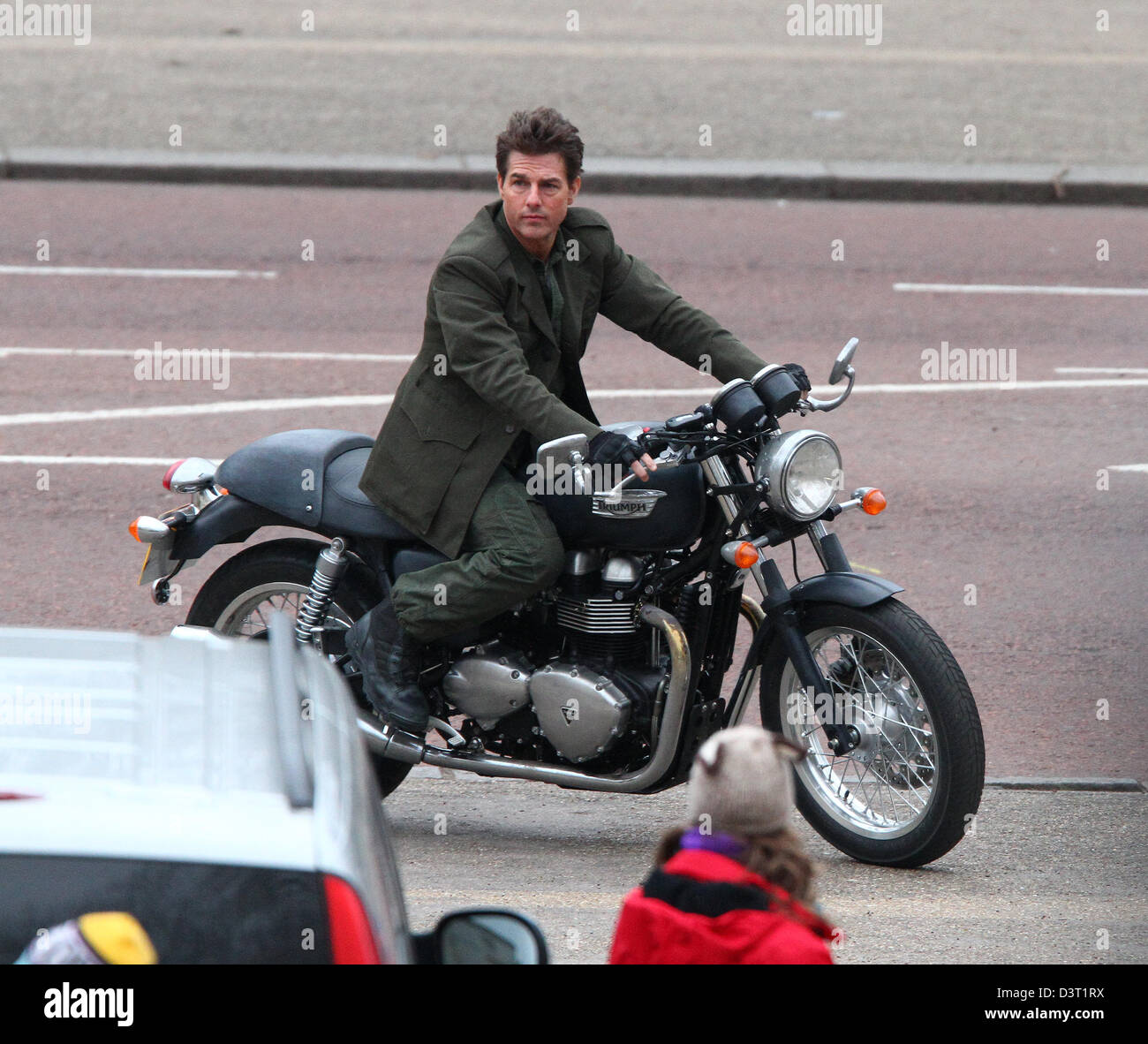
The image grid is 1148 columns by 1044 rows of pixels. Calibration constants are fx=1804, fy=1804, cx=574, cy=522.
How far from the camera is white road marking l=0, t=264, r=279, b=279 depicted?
12.6 meters

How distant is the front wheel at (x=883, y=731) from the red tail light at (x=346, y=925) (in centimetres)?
286

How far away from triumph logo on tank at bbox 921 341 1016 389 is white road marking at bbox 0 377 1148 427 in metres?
0.15

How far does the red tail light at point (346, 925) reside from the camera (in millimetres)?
2164

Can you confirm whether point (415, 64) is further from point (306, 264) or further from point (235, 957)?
point (235, 957)

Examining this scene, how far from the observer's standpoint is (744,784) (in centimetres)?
269

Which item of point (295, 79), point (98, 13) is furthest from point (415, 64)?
point (98, 13)

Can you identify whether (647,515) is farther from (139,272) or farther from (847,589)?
(139,272)

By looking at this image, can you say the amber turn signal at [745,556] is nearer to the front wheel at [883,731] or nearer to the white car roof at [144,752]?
the front wheel at [883,731]

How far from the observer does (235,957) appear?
2.18 metres

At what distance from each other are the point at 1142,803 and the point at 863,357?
225 inches

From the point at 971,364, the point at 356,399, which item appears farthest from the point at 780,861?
the point at 971,364

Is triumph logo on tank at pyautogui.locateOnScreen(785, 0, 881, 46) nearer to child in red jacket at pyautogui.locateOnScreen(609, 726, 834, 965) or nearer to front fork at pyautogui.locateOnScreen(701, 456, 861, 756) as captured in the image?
front fork at pyautogui.locateOnScreen(701, 456, 861, 756)

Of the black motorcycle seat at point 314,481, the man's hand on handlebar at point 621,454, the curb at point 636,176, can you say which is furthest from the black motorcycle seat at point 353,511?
the curb at point 636,176

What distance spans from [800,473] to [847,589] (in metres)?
0.35
